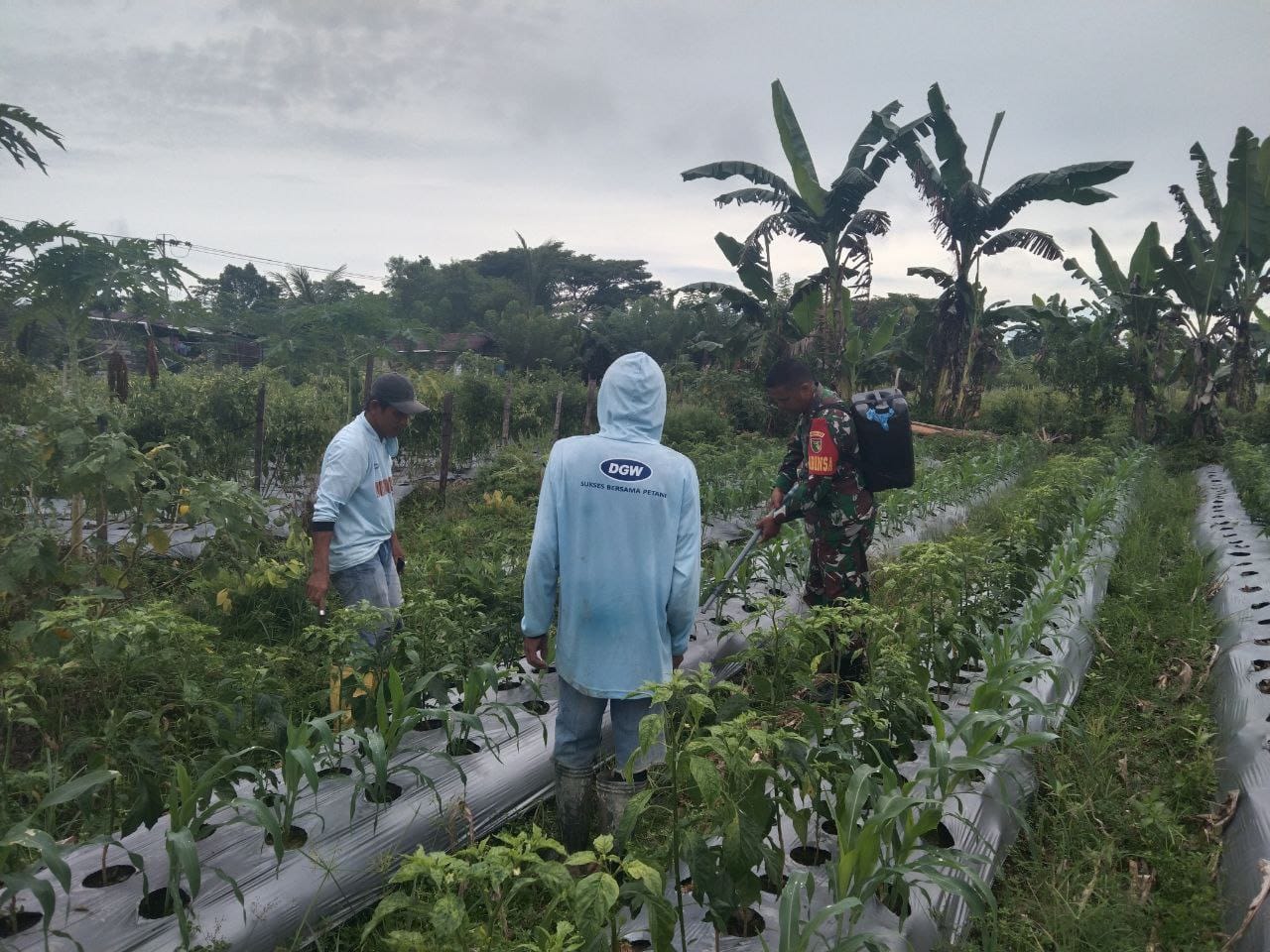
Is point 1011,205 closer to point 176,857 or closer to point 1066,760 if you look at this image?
point 1066,760

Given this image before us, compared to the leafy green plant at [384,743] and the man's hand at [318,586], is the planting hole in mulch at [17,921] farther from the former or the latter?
the man's hand at [318,586]

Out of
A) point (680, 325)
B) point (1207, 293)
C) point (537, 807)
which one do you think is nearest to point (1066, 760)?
point (537, 807)

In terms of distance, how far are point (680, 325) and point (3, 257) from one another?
75.5 ft

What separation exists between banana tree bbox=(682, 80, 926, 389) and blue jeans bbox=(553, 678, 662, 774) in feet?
38.9

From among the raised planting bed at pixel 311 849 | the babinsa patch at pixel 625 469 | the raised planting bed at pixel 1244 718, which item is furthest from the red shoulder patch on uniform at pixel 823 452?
the raised planting bed at pixel 1244 718

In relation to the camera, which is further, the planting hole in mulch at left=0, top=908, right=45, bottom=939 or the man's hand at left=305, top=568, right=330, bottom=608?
the man's hand at left=305, top=568, right=330, bottom=608

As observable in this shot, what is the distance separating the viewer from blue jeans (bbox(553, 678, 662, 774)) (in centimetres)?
241

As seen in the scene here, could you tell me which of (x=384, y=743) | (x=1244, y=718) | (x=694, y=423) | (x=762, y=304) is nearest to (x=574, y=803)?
(x=384, y=743)

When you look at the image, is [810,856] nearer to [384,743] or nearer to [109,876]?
[384,743]

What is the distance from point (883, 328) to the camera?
13.3 meters

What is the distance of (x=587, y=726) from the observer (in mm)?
2430

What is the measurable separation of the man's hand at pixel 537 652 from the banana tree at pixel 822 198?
11.8m

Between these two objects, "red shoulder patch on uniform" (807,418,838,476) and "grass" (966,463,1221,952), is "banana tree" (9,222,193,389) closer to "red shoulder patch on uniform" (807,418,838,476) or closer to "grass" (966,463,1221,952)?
"red shoulder patch on uniform" (807,418,838,476)

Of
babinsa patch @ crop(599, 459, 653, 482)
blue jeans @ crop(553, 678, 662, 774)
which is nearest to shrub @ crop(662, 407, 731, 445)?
blue jeans @ crop(553, 678, 662, 774)
